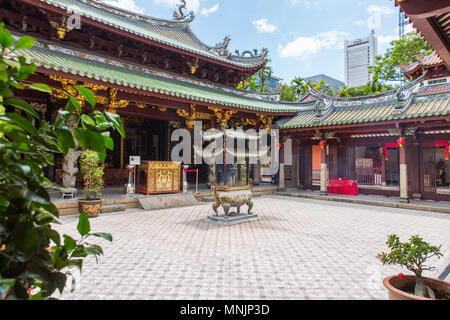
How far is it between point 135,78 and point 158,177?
368 cm

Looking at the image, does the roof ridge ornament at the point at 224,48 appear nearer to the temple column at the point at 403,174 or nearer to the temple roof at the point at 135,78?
the temple roof at the point at 135,78

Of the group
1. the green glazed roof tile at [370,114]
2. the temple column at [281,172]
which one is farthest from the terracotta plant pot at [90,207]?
the green glazed roof tile at [370,114]

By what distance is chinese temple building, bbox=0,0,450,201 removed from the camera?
862 centimetres

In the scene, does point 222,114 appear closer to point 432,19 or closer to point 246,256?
point 246,256

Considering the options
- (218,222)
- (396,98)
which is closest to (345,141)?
(396,98)

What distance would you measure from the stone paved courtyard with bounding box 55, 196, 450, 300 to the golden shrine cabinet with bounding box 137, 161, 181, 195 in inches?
63.4

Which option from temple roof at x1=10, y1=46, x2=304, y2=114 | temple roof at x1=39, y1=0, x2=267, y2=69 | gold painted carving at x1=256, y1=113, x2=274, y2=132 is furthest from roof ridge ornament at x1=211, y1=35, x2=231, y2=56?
gold painted carving at x1=256, y1=113, x2=274, y2=132

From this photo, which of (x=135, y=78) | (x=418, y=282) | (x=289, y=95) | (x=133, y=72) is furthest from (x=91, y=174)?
(x=289, y=95)

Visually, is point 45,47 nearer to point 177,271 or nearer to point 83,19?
point 83,19

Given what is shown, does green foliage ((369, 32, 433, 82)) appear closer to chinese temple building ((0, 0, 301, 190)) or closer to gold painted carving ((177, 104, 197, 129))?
chinese temple building ((0, 0, 301, 190))

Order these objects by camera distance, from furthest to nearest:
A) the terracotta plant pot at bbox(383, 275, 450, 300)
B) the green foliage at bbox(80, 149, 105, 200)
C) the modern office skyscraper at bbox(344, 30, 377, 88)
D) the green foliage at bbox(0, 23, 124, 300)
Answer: the modern office skyscraper at bbox(344, 30, 377, 88) → the green foliage at bbox(80, 149, 105, 200) → the terracotta plant pot at bbox(383, 275, 450, 300) → the green foliage at bbox(0, 23, 124, 300)

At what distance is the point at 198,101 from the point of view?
10.3 m

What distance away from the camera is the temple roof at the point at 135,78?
7.41 meters

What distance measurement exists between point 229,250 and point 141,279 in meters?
1.75
